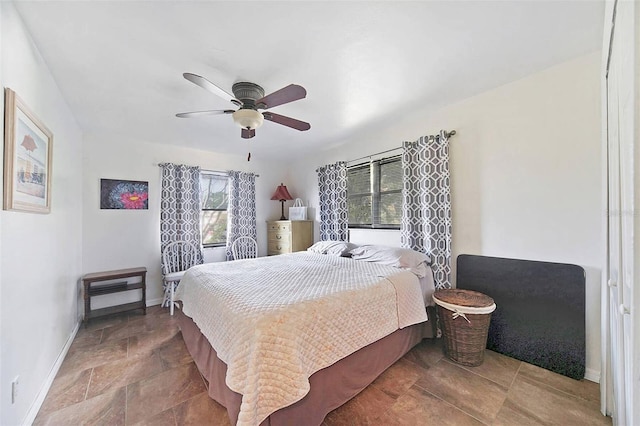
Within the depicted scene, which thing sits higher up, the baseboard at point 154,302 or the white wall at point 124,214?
the white wall at point 124,214

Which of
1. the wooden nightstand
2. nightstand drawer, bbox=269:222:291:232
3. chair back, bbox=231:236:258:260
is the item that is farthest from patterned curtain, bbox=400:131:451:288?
chair back, bbox=231:236:258:260

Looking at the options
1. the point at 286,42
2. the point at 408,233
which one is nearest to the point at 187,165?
the point at 286,42

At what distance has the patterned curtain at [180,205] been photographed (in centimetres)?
356

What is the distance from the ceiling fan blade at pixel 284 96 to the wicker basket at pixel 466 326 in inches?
82.8

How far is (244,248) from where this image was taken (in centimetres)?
422

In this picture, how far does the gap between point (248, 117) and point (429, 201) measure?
2014mm

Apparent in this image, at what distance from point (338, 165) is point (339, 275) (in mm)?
2050

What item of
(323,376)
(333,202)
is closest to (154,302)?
(333,202)

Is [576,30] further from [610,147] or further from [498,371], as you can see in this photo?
[498,371]

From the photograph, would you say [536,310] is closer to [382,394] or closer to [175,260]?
[382,394]

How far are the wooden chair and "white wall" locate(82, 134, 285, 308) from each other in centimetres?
25

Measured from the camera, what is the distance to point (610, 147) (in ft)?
4.46

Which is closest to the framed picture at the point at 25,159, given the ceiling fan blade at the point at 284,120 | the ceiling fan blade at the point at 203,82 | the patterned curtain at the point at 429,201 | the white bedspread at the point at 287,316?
the ceiling fan blade at the point at 203,82

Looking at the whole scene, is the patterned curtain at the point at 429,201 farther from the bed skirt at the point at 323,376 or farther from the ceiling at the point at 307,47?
the bed skirt at the point at 323,376
